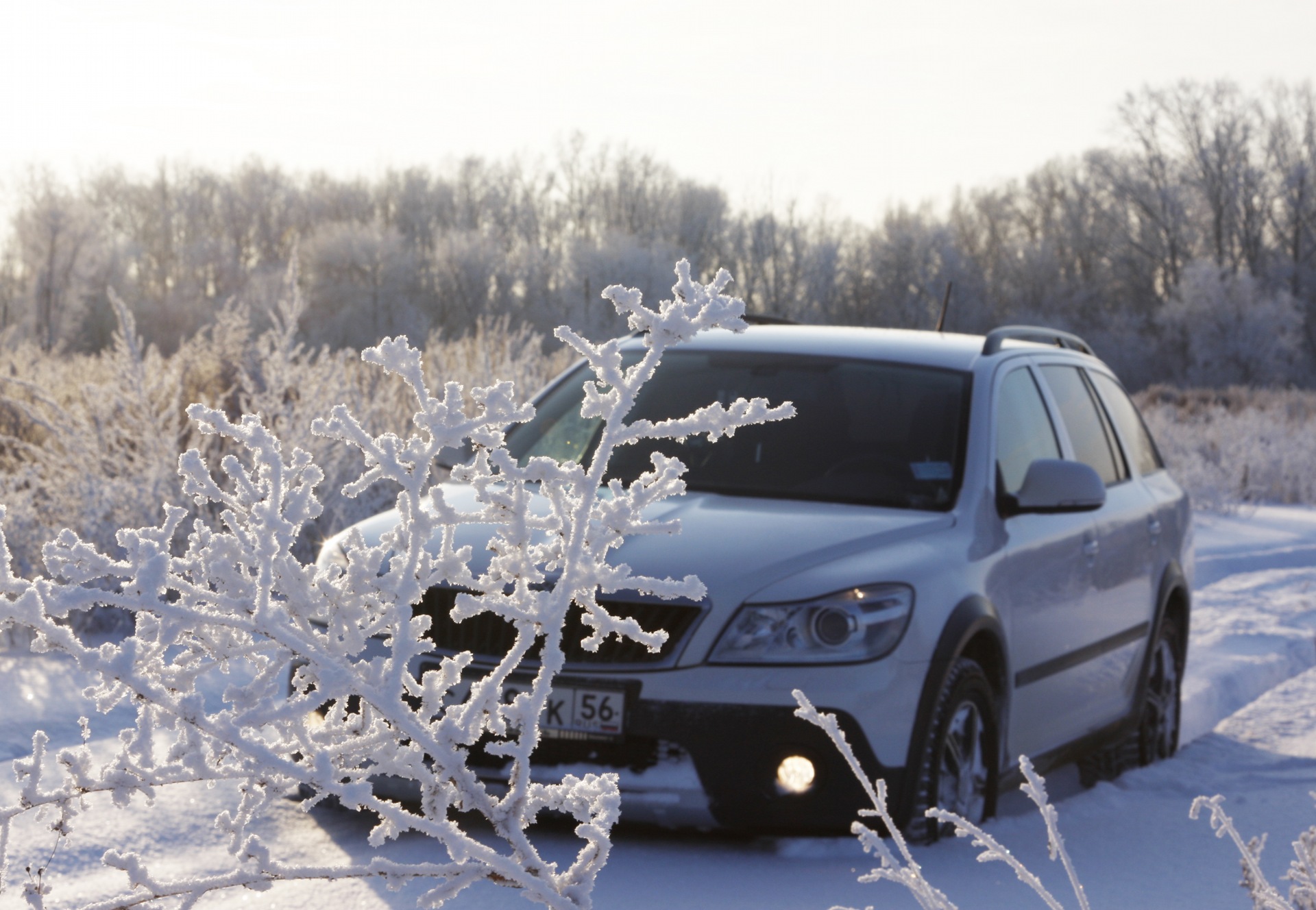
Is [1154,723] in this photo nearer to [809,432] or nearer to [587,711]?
[809,432]

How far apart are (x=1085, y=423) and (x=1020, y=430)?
81cm

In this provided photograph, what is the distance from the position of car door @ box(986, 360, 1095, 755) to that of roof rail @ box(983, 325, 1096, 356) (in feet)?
0.36

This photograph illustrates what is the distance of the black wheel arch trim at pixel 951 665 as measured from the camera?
153 inches

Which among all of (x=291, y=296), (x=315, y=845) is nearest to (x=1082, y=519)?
(x=315, y=845)

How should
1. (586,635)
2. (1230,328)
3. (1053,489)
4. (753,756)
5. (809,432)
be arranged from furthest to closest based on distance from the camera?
(1230,328) → (809,432) → (1053,489) → (586,635) → (753,756)

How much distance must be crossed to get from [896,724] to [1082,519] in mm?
1653

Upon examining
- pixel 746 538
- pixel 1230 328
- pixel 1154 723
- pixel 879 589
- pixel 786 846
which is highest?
pixel 1230 328

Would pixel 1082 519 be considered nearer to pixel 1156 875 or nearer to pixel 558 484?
pixel 1156 875

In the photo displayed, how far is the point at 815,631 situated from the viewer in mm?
3809

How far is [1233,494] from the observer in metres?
18.1

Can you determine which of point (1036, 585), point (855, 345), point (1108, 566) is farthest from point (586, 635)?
point (1108, 566)

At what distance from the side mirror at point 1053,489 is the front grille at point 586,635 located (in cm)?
133

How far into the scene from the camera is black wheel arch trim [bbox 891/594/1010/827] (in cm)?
389

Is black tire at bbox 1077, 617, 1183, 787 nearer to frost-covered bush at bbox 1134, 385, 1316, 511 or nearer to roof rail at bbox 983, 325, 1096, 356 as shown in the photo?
roof rail at bbox 983, 325, 1096, 356
